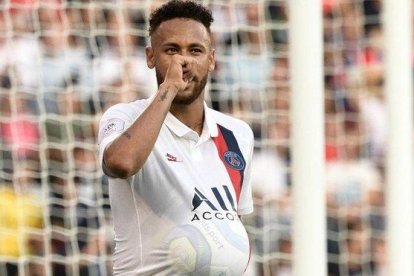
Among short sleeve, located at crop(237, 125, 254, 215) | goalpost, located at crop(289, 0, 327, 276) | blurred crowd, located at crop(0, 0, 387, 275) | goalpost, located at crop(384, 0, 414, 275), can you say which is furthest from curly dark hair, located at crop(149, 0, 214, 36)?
goalpost, located at crop(384, 0, 414, 275)

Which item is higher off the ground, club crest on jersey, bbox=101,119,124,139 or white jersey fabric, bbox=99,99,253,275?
club crest on jersey, bbox=101,119,124,139

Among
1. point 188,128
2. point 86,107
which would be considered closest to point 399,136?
point 86,107

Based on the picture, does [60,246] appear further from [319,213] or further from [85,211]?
[319,213]

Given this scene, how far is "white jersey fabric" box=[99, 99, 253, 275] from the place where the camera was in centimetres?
257

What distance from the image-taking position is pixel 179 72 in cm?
251

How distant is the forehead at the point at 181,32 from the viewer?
259 centimetres

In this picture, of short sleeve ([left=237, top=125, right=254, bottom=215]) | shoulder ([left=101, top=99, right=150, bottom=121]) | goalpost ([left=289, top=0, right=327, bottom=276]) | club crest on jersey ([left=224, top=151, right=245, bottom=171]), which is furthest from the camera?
goalpost ([left=289, top=0, right=327, bottom=276])

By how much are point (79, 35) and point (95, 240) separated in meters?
1.00

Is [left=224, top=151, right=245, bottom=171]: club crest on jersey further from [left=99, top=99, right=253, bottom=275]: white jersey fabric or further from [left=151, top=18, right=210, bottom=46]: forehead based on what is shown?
[left=151, top=18, right=210, bottom=46]: forehead

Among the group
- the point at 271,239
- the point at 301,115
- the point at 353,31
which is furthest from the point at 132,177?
the point at 353,31

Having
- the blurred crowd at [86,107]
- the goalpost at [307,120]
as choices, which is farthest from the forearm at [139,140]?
the blurred crowd at [86,107]

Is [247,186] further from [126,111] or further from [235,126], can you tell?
[126,111]

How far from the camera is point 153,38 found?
2.63 metres

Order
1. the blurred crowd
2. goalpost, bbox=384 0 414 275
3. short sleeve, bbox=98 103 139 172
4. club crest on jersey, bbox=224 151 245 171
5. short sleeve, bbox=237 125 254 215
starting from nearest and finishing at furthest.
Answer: short sleeve, bbox=98 103 139 172 → club crest on jersey, bbox=224 151 245 171 → short sleeve, bbox=237 125 254 215 → the blurred crowd → goalpost, bbox=384 0 414 275
